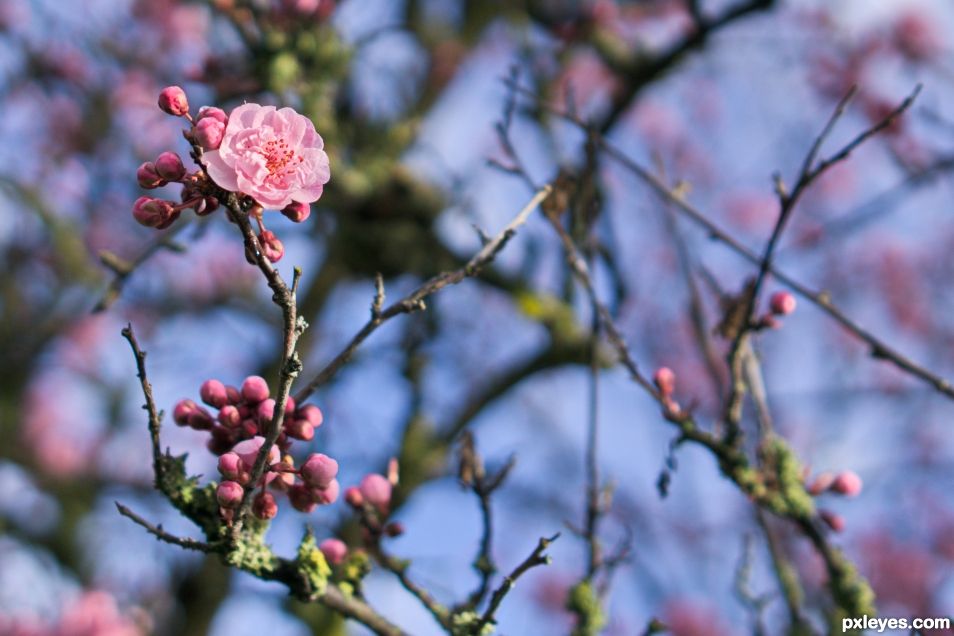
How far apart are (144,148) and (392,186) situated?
1557 mm

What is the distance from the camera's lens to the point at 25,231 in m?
5.86

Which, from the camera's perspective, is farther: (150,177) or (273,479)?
(273,479)

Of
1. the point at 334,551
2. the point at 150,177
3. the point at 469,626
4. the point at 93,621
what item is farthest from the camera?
the point at 93,621

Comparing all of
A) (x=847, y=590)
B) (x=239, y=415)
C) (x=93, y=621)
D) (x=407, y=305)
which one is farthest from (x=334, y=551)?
(x=93, y=621)

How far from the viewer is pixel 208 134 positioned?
3.20 feet

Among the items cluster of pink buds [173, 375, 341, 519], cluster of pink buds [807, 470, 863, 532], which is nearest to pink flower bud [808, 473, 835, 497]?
cluster of pink buds [807, 470, 863, 532]

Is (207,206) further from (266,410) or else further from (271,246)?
(266,410)

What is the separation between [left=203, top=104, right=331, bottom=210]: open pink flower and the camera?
0.96m

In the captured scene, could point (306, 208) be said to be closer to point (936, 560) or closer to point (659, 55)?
point (659, 55)

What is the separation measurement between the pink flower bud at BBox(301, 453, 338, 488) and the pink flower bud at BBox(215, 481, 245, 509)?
3.4 inches

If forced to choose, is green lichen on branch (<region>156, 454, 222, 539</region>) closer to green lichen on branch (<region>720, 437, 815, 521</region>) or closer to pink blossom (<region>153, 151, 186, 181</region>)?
pink blossom (<region>153, 151, 186, 181</region>)

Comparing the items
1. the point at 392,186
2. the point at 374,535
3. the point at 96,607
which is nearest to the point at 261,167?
the point at 374,535

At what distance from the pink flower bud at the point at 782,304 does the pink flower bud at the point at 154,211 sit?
1154mm

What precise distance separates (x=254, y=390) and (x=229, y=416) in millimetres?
50
